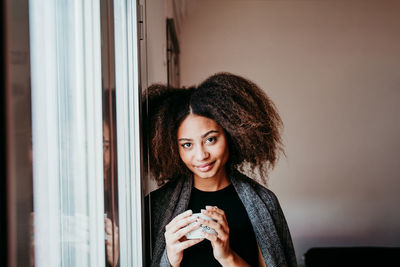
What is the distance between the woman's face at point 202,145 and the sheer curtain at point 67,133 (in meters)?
0.33

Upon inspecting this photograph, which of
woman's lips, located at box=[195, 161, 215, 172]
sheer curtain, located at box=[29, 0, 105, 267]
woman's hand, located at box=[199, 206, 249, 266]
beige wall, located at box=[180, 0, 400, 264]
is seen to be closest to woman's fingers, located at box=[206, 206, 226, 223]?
woman's hand, located at box=[199, 206, 249, 266]

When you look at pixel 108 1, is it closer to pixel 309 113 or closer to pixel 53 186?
pixel 53 186

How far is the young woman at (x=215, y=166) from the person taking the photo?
879 mm

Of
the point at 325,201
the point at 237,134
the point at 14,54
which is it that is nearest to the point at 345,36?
the point at 325,201

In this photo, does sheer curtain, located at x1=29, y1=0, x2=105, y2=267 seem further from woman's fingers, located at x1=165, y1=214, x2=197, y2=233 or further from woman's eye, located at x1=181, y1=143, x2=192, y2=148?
woman's eye, located at x1=181, y1=143, x2=192, y2=148

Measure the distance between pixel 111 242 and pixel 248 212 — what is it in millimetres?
442

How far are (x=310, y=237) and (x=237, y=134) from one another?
2.07m

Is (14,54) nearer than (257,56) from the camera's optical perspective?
Yes

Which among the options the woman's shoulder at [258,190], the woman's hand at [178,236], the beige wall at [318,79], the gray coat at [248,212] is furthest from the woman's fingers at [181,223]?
the beige wall at [318,79]

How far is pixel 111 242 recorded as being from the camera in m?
0.64

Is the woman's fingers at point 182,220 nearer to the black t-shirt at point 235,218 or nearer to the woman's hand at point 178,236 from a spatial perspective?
the woman's hand at point 178,236

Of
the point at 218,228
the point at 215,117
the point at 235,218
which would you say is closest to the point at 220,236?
the point at 218,228

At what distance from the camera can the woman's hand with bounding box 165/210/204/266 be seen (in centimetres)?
77

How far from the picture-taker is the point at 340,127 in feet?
8.66
